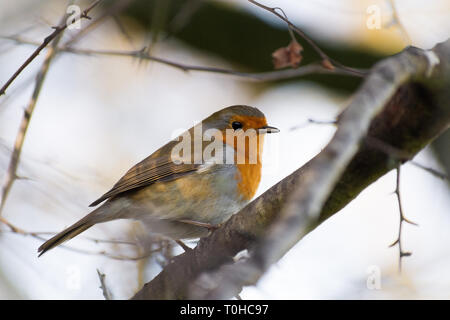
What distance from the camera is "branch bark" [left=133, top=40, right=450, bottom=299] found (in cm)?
150

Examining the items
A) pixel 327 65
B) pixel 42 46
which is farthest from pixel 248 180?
pixel 42 46

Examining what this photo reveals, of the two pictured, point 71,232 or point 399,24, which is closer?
point 399,24

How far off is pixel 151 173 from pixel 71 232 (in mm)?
811

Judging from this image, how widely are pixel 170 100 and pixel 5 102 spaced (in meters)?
5.19

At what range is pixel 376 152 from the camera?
8.88ft

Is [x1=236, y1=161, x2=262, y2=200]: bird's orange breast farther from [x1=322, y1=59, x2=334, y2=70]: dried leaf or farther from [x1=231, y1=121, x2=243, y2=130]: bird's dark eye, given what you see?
[x1=322, y1=59, x2=334, y2=70]: dried leaf

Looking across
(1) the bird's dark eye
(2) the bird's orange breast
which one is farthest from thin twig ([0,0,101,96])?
(1) the bird's dark eye

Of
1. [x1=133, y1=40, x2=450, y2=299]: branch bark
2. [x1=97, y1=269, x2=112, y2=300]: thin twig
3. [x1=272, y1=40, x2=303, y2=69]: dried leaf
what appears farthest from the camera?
[x1=272, y1=40, x2=303, y2=69]: dried leaf

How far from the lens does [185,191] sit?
4.59 m

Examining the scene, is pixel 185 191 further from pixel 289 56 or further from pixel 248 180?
pixel 289 56

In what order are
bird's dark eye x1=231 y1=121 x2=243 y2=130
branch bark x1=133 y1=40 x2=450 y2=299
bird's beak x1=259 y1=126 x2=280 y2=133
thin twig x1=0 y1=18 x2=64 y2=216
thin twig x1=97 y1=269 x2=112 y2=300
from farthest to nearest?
bird's dark eye x1=231 y1=121 x2=243 y2=130
bird's beak x1=259 y1=126 x2=280 y2=133
thin twig x1=0 y1=18 x2=64 y2=216
thin twig x1=97 y1=269 x2=112 y2=300
branch bark x1=133 y1=40 x2=450 y2=299

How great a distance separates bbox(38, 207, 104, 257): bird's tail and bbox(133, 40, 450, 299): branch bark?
29.0 inches
